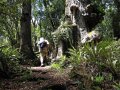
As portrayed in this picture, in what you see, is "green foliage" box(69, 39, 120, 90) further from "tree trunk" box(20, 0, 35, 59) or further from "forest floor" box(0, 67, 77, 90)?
"tree trunk" box(20, 0, 35, 59)

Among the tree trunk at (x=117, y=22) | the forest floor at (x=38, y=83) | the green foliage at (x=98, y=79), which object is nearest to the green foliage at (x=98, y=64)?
the green foliage at (x=98, y=79)

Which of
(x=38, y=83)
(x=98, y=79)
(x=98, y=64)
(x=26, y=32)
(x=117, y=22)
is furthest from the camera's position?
(x=117, y=22)

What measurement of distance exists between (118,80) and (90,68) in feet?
3.71

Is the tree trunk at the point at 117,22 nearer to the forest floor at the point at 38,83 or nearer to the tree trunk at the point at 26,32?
the tree trunk at the point at 26,32

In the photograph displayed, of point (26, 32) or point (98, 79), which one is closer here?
point (98, 79)

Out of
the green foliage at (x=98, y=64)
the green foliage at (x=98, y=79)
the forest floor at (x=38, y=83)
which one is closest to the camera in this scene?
the forest floor at (x=38, y=83)

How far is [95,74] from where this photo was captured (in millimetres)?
9438

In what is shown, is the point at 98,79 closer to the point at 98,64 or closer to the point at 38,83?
the point at 98,64

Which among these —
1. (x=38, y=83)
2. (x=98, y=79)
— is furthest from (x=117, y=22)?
(x=38, y=83)

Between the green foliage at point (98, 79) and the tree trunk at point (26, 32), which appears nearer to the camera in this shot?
the green foliage at point (98, 79)

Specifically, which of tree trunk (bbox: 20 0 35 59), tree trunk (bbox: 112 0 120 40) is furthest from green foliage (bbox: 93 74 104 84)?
tree trunk (bbox: 112 0 120 40)

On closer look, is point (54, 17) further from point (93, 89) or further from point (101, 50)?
point (93, 89)

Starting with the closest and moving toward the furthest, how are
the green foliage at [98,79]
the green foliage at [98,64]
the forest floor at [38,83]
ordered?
the forest floor at [38,83] → the green foliage at [98,79] → the green foliage at [98,64]

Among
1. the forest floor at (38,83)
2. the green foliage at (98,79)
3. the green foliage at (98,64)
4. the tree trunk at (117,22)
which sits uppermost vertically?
the tree trunk at (117,22)
